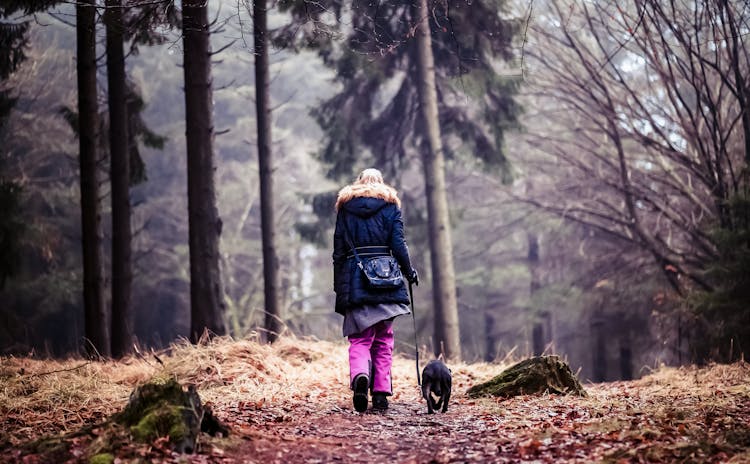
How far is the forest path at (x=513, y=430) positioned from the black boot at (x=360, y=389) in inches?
5.0

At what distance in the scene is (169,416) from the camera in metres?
3.93

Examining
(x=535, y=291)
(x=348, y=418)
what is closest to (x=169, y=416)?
(x=348, y=418)

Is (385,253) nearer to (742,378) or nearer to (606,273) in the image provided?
Result: (742,378)

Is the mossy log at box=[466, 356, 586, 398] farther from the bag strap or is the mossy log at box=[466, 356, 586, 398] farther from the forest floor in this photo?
the bag strap

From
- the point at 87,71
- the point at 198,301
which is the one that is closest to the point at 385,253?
the point at 198,301

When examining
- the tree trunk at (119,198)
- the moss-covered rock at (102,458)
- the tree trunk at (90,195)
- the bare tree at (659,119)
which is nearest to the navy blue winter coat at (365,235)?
the moss-covered rock at (102,458)

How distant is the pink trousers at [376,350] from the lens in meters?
6.07

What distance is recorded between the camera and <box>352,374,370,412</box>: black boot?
19.1 ft

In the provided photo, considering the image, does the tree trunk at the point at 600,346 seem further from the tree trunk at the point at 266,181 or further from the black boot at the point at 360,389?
the black boot at the point at 360,389

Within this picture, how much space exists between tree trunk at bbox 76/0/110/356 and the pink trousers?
5553 millimetres

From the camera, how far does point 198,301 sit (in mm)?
8984

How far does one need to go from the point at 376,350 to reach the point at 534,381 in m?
1.68

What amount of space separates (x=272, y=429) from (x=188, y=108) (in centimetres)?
546

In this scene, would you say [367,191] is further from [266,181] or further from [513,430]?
[266,181]
